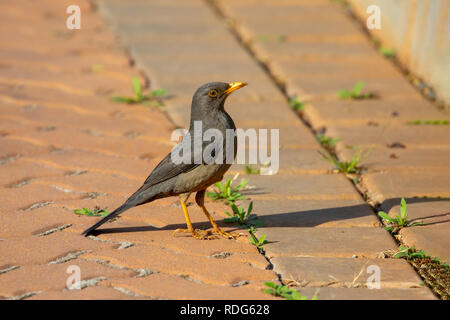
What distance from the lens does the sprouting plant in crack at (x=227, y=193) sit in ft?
14.8

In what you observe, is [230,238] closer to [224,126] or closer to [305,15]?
[224,126]

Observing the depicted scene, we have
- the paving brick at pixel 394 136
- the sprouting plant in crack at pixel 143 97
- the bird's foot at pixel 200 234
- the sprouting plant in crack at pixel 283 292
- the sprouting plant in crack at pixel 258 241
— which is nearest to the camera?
the sprouting plant in crack at pixel 283 292

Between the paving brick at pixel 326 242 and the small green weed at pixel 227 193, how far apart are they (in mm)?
412

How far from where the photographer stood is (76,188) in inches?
Result: 181

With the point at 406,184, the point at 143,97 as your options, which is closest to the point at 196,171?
the point at 406,184

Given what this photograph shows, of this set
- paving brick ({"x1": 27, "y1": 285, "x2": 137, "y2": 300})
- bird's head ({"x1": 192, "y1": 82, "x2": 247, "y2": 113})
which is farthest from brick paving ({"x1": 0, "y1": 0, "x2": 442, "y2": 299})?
bird's head ({"x1": 192, "y1": 82, "x2": 247, "y2": 113})

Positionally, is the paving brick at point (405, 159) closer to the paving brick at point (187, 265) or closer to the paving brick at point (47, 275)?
the paving brick at point (187, 265)

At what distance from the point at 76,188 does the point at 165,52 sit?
2.68 metres

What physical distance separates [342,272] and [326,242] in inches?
15.5

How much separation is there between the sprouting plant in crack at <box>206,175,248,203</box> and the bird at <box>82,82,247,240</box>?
34 centimetres

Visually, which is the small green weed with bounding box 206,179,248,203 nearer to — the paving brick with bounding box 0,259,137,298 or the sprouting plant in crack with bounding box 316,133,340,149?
the sprouting plant in crack with bounding box 316,133,340,149

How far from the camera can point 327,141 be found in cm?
536

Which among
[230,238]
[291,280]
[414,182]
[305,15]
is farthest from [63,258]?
[305,15]

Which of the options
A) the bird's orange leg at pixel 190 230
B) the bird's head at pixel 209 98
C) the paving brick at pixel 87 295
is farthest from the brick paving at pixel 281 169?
the paving brick at pixel 87 295
